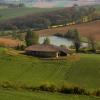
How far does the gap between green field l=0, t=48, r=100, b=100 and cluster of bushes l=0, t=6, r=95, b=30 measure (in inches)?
2093

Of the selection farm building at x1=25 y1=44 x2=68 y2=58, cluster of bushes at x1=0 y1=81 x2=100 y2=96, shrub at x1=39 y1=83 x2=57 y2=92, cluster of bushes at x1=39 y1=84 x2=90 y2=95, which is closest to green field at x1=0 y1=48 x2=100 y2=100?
farm building at x1=25 y1=44 x2=68 y2=58

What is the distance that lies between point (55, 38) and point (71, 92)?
54.1 m

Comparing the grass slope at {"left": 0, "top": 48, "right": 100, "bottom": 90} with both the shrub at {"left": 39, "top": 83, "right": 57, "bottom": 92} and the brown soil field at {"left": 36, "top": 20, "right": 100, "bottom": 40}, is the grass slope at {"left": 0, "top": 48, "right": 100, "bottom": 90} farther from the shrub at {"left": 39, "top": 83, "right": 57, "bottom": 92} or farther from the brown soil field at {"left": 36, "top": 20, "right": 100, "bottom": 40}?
the brown soil field at {"left": 36, "top": 20, "right": 100, "bottom": 40}

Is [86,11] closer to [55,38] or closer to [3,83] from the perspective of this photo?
[55,38]

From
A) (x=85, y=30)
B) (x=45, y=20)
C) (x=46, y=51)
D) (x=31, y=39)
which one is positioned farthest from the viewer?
(x=45, y=20)

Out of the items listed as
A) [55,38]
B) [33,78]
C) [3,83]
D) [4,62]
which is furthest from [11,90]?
[55,38]

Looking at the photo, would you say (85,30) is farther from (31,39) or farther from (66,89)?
(66,89)

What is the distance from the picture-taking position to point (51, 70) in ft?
124

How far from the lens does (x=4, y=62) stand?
4025 cm

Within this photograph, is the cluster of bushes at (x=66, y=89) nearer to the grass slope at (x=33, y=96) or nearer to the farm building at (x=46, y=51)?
the grass slope at (x=33, y=96)

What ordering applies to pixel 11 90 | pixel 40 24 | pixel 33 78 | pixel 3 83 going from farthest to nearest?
pixel 40 24
pixel 33 78
pixel 3 83
pixel 11 90

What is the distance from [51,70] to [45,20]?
62391mm

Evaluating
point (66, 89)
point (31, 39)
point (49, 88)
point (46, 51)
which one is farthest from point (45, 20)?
point (66, 89)

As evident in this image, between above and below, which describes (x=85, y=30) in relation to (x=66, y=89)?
above
